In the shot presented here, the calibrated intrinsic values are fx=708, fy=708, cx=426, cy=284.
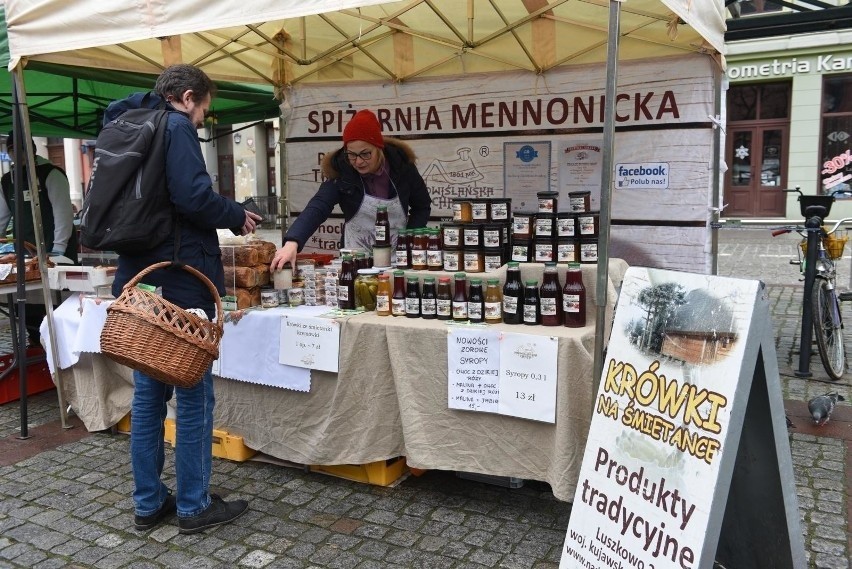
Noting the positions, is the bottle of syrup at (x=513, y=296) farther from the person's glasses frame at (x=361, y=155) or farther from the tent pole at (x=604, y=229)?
the person's glasses frame at (x=361, y=155)

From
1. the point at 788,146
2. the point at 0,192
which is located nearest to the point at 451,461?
the point at 0,192

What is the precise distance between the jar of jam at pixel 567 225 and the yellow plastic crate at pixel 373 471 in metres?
1.39

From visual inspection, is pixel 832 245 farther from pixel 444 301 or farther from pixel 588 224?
pixel 444 301

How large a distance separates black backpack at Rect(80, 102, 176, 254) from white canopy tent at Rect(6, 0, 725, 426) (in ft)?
2.06

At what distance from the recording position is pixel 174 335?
2600 mm

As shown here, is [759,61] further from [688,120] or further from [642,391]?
[642,391]

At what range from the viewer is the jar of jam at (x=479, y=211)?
A: 10.9ft

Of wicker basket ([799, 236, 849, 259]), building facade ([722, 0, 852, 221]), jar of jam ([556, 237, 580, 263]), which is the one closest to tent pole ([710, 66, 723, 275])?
wicker basket ([799, 236, 849, 259])

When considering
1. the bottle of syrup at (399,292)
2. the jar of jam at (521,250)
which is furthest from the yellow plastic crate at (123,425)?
the jar of jam at (521,250)

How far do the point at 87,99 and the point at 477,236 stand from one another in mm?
5140

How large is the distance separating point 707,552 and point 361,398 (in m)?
1.73

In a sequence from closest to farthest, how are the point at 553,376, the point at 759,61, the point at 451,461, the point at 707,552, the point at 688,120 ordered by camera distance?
1. the point at 707,552
2. the point at 553,376
3. the point at 451,461
4. the point at 688,120
5. the point at 759,61

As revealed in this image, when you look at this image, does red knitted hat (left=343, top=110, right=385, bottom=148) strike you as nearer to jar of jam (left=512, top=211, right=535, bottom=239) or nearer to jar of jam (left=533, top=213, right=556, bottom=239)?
jar of jam (left=512, top=211, right=535, bottom=239)

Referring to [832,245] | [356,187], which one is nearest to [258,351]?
[356,187]
